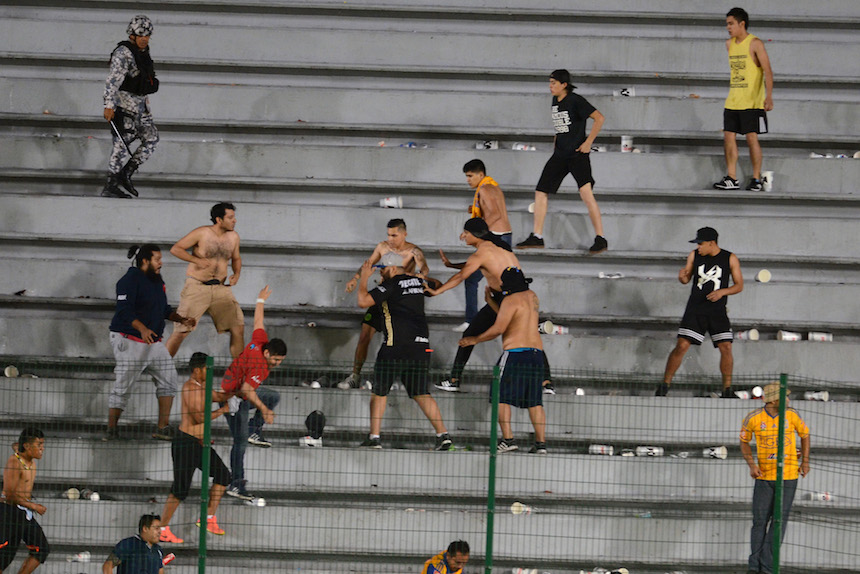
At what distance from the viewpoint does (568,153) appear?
41.6ft

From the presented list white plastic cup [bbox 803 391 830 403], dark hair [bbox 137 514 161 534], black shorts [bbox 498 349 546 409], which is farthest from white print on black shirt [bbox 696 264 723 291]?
dark hair [bbox 137 514 161 534]

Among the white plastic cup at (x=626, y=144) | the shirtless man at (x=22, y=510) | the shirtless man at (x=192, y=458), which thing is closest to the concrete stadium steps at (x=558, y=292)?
the white plastic cup at (x=626, y=144)

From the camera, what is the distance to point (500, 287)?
11.4 metres

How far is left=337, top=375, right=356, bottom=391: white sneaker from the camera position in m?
11.7

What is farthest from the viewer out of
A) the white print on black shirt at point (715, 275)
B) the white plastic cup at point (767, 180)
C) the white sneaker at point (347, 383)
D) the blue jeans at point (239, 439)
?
the white plastic cup at point (767, 180)

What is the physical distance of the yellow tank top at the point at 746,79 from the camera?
13.5 meters

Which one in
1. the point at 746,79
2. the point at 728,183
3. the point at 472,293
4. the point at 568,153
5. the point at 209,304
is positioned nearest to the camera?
the point at 209,304

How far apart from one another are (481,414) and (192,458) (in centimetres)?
298

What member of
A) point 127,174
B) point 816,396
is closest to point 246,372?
point 127,174

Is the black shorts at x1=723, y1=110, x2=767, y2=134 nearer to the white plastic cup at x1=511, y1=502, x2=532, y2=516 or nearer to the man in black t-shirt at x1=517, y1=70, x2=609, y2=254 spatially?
the man in black t-shirt at x1=517, y1=70, x2=609, y2=254

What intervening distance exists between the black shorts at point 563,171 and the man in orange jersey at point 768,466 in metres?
3.49

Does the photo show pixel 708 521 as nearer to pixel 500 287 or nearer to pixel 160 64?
pixel 500 287

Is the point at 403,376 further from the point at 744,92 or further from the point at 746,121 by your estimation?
the point at 744,92

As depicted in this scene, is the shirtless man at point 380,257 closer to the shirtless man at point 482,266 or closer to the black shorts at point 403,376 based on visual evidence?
the shirtless man at point 482,266
